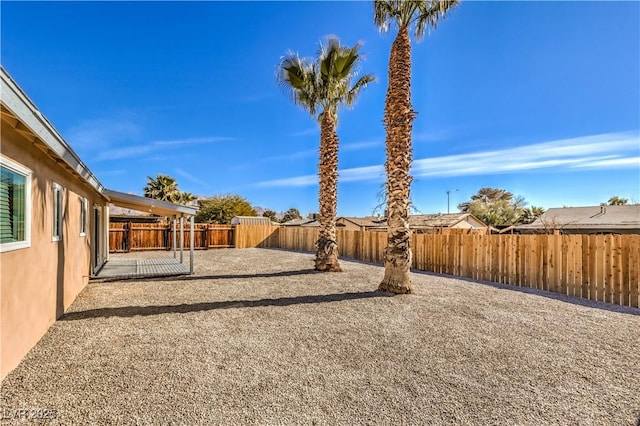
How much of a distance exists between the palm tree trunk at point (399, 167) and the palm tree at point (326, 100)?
3.20 meters

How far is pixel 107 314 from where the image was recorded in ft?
19.3

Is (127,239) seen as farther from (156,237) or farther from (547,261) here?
(547,261)

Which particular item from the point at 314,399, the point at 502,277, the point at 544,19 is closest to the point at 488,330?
the point at 314,399

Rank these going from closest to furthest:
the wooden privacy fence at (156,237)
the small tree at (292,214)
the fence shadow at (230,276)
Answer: the fence shadow at (230,276) < the wooden privacy fence at (156,237) < the small tree at (292,214)

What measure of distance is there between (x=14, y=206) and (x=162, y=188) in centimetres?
2743

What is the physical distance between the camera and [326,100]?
1138cm

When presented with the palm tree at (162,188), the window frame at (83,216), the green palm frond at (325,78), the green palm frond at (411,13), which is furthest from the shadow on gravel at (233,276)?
the palm tree at (162,188)

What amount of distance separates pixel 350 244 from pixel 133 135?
17400mm

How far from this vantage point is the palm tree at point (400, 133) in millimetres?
7910

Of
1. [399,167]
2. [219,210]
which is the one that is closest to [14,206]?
[399,167]

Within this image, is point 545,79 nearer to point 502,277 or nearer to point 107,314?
point 502,277

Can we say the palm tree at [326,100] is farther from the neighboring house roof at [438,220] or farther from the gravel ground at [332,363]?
the neighboring house roof at [438,220]

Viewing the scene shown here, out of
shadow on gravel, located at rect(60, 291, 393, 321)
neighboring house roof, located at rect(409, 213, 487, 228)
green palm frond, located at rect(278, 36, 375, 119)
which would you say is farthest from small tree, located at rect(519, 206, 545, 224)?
shadow on gravel, located at rect(60, 291, 393, 321)

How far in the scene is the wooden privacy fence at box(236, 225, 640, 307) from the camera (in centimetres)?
713
